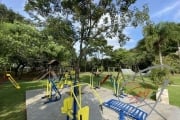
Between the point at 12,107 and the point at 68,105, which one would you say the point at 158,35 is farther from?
the point at 68,105

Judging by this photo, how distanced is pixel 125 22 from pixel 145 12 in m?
1.07

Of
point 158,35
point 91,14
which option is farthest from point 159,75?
point 158,35

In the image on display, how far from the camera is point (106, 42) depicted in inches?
470

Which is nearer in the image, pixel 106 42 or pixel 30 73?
pixel 106 42

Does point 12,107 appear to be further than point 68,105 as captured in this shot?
Yes

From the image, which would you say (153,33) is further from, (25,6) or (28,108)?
(28,108)

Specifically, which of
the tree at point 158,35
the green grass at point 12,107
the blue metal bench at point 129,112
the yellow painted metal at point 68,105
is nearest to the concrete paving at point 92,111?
the green grass at point 12,107

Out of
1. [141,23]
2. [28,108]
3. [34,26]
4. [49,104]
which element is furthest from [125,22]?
[28,108]

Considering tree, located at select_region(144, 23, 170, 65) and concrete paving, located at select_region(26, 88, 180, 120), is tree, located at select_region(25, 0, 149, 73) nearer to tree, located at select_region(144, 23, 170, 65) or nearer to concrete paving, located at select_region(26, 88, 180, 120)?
concrete paving, located at select_region(26, 88, 180, 120)

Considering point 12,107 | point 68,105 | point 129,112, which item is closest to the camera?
point 129,112

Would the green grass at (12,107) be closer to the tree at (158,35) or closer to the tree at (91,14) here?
the tree at (91,14)

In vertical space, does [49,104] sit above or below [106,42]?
below

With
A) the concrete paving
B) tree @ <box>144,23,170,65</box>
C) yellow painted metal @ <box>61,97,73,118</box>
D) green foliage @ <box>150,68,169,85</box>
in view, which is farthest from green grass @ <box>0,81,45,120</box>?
tree @ <box>144,23,170,65</box>

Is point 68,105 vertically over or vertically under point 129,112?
over
